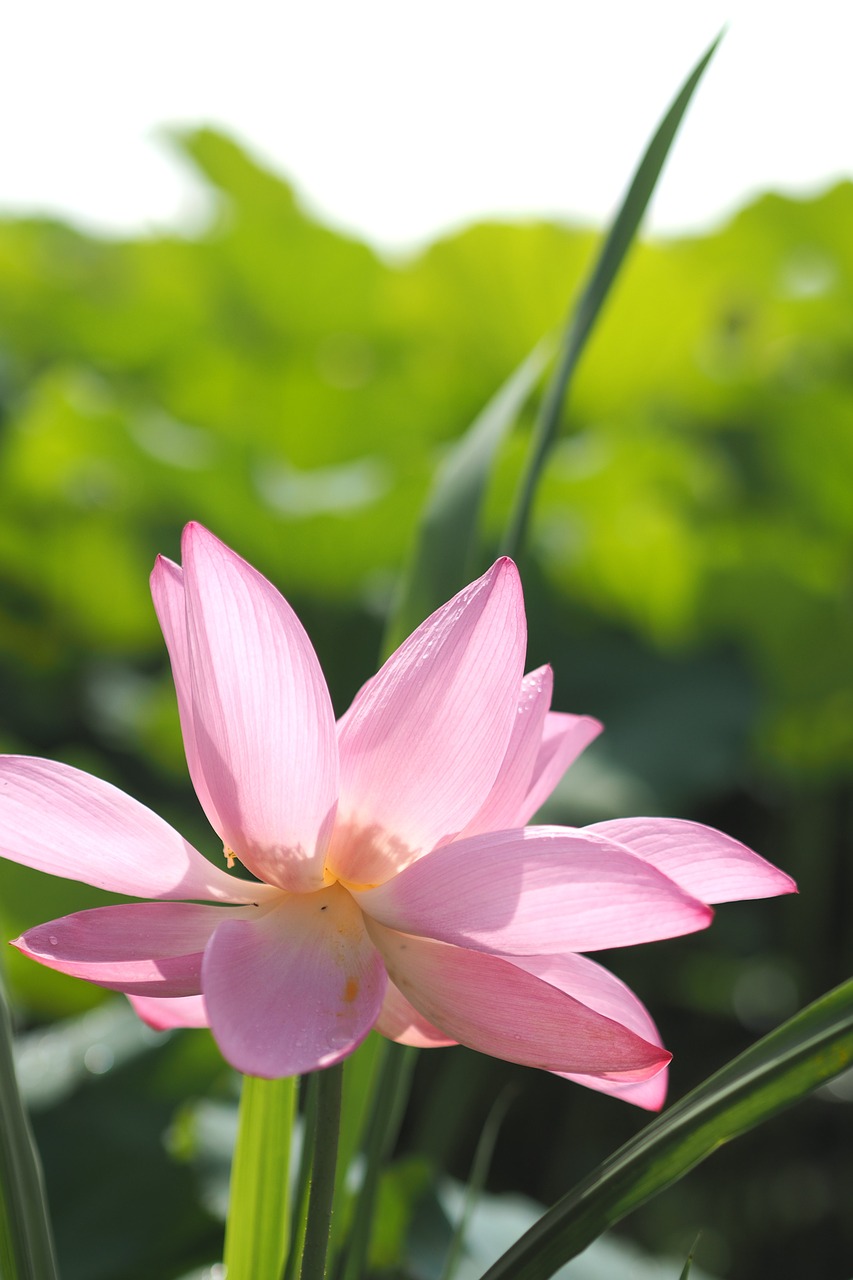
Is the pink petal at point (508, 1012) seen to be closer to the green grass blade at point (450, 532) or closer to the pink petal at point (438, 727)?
the pink petal at point (438, 727)

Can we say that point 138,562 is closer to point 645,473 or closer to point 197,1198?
point 645,473

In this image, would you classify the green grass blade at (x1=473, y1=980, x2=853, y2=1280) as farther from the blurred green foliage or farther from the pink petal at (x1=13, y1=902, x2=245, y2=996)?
the blurred green foliage

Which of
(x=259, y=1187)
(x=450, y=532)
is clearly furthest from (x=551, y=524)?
(x=259, y=1187)

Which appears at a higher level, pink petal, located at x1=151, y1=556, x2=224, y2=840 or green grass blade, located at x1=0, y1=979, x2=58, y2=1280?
pink petal, located at x1=151, y1=556, x2=224, y2=840

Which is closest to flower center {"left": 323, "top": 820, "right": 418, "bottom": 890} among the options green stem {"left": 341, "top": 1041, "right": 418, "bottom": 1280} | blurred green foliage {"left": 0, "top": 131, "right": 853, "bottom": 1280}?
green stem {"left": 341, "top": 1041, "right": 418, "bottom": 1280}

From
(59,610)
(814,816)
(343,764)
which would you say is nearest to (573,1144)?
(814,816)

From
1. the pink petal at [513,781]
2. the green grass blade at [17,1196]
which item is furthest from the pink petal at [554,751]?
the green grass blade at [17,1196]
